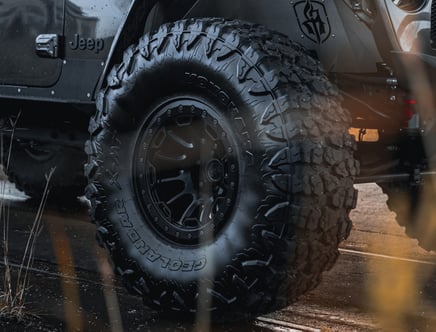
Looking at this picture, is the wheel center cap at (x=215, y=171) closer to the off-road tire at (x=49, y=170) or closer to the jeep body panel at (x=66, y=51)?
the jeep body panel at (x=66, y=51)

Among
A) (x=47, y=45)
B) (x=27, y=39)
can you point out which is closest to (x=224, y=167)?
(x=47, y=45)

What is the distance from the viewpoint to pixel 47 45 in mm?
4258

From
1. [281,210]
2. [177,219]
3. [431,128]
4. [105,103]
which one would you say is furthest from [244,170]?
[431,128]

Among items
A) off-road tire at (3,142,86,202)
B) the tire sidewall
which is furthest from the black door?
off-road tire at (3,142,86,202)

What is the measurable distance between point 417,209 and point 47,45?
2262 mm

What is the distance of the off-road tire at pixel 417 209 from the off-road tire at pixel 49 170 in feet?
7.07

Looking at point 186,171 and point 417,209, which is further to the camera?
point 417,209

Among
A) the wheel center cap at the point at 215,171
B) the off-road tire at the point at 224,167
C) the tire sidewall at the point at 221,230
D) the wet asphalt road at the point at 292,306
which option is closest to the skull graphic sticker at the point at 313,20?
the off-road tire at the point at 224,167

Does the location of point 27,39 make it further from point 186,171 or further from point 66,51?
point 186,171

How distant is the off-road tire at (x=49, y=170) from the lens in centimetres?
575

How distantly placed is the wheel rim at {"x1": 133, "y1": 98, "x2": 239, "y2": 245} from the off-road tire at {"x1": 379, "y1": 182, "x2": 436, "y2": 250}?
1.63m

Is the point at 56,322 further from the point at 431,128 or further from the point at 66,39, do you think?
the point at 431,128

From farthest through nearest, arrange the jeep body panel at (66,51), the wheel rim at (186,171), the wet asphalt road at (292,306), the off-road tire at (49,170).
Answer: the off-road tire at (49,170), the jeep body panel at (66,51), the wet asphalt road at (292,306), the wheel rim at (186,171)

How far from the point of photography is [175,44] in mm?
3365
